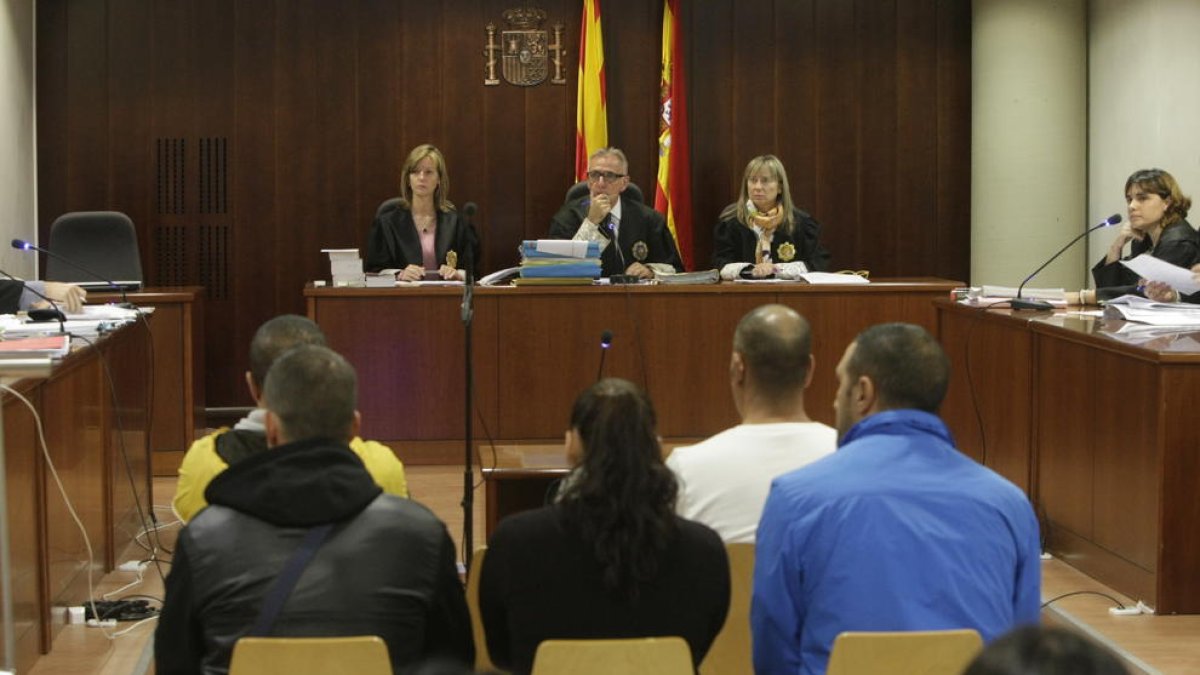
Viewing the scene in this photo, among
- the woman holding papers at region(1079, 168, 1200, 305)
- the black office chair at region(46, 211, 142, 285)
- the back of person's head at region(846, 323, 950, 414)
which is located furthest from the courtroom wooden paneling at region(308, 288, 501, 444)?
the back of person's head at region(846, 323, 950, 414)

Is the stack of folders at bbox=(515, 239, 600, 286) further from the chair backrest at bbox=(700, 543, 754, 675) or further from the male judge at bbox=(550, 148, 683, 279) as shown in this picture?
the chair backrest at bbox=(700, 543, 754, 675)

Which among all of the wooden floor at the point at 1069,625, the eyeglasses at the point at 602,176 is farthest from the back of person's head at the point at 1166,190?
the eyeglasses at the point at 602,176

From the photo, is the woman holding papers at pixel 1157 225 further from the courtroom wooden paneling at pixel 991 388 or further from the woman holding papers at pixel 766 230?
the woman holding papers at pixel 766 230

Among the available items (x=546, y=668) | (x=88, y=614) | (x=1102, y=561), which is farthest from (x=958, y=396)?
(x=546, y=668)

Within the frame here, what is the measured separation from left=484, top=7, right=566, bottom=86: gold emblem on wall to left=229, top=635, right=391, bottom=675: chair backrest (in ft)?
24.1

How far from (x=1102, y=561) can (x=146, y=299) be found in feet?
14.4

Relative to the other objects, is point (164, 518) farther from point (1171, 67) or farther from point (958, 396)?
point (1171, 67)

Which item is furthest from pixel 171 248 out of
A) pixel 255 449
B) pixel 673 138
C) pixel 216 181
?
pixel 255 449

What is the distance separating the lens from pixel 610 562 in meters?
2.90

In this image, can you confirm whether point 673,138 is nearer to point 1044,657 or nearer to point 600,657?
point 600,657

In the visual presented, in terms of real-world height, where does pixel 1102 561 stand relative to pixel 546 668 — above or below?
below

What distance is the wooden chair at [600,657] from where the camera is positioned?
2654 millimetres

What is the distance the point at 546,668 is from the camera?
2.66 meters

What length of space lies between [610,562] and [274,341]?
4.36ft
